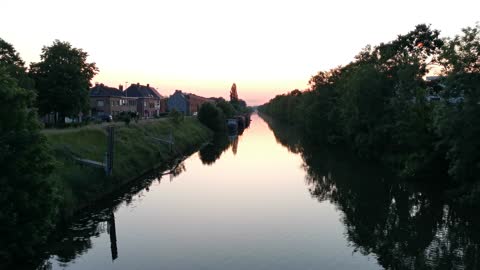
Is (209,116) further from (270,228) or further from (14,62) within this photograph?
(270,228)

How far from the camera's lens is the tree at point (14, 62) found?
46.1 metres

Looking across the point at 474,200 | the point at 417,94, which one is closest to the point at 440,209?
the point at 474,200

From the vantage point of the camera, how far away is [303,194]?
37250 mm

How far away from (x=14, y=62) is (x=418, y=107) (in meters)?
46.2

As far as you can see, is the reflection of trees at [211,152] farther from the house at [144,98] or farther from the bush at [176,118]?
the house at [144,98]

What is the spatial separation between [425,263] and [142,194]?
2356cm

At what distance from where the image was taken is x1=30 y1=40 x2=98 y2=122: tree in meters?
52.3

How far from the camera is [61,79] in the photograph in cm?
5259

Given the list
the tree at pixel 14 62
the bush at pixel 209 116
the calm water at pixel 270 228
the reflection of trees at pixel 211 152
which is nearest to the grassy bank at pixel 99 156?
the calm water at pixel 270 228

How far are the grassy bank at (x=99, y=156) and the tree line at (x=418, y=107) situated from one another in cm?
2532

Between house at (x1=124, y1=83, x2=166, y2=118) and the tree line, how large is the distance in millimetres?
67244

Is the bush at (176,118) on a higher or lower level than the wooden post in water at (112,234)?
higher

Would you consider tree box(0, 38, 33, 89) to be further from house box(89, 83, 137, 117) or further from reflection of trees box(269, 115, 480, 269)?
house box(89, 83, 137, 117)

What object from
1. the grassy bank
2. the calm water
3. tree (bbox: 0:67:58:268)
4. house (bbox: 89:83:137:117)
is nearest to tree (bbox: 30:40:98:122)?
the grassy bank
